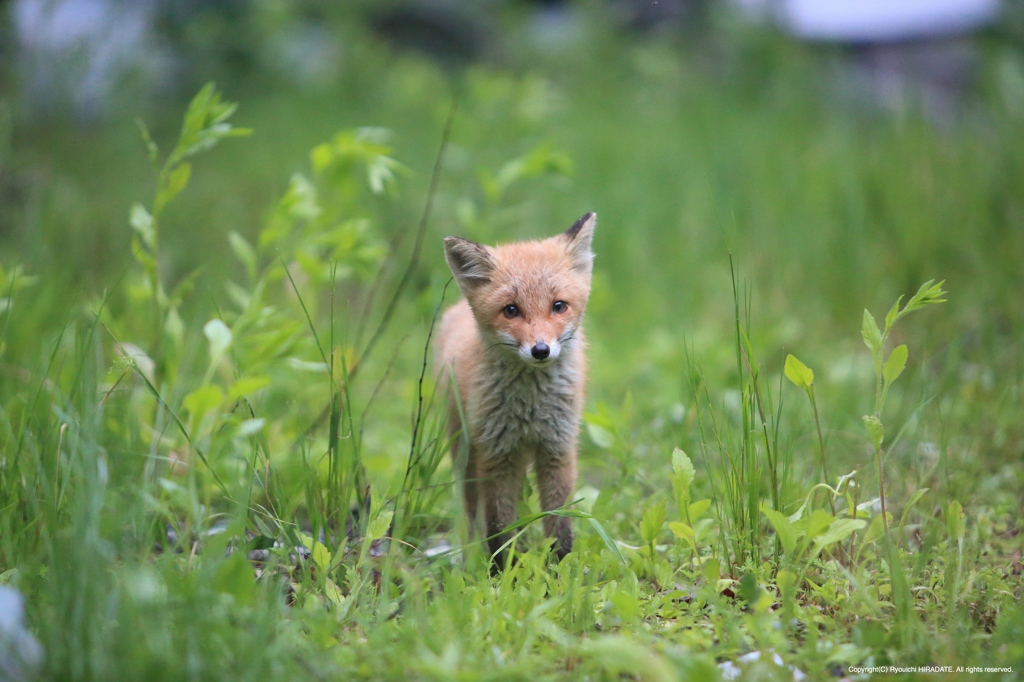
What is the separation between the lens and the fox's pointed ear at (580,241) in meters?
3.16

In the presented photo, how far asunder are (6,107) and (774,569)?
5350 millimetres

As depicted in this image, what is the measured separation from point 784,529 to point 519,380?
1095mm

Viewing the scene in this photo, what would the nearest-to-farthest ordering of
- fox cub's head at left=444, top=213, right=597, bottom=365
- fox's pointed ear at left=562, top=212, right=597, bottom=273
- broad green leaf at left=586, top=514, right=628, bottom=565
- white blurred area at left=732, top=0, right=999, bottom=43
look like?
broad green leaf at left=586, top=514, right=628, bottom=565, fox cub's head at left=444, top=213, right=597, bottom=365, fox's pointed ear at left=562, top=212, right=597, bottom=273, white blurred area at left=732, top=0, right=999, bottom=43

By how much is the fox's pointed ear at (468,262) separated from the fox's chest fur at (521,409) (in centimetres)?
34

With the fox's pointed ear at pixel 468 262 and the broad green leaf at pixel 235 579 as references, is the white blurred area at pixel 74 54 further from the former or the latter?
the broad green leaf at pixel 235 579

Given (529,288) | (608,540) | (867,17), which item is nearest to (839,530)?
(608,540)

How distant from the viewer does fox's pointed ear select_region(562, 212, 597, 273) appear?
10.4 ft

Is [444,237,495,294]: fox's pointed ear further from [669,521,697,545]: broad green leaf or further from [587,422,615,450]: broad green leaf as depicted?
[669,521,697,545]: broad green leaf

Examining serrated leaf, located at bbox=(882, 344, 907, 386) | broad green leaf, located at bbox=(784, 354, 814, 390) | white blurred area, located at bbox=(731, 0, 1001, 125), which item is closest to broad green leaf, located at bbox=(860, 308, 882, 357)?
serrated leaf, located at bbox=(882, 344, 907, 386)

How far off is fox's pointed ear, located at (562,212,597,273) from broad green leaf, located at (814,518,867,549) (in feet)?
4.66

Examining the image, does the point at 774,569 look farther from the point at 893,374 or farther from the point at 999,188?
the point at 999,188

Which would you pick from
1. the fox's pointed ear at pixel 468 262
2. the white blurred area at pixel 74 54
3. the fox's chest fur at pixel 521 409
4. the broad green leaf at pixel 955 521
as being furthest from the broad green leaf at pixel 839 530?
the white blurred area at pixel 74 54

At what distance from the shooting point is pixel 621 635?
2.17 m

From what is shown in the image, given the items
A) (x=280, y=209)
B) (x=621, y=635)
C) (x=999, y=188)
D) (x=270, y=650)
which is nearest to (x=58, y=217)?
(x=280, y=209)
